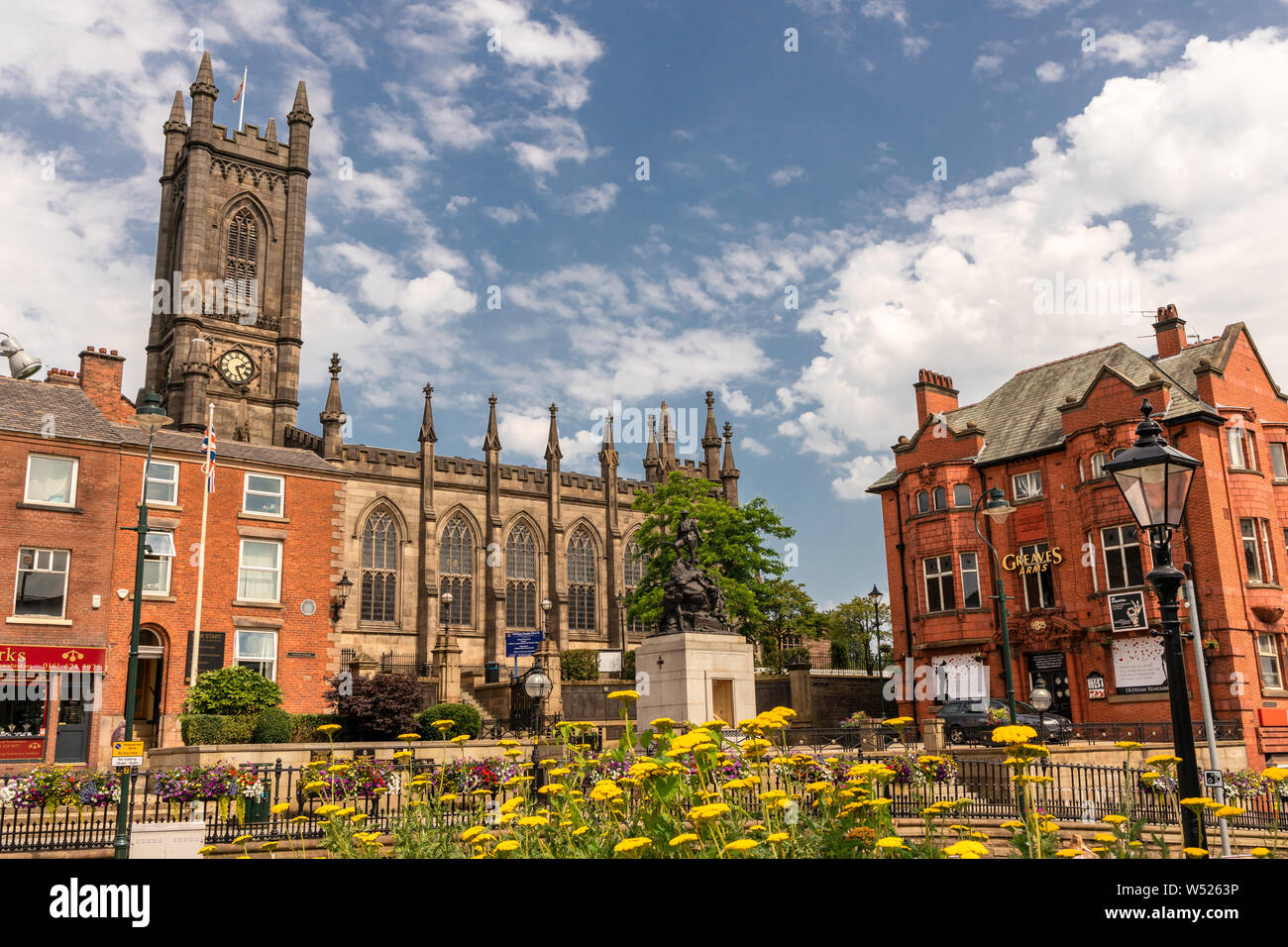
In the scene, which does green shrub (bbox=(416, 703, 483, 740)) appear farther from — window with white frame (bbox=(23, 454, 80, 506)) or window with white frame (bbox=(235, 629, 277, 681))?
window with white frame (bbox=(23, 454, 80, 506))

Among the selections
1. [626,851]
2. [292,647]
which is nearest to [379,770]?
[626,851]

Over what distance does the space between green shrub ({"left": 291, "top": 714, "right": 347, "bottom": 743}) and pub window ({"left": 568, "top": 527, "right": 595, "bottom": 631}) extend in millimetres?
32399

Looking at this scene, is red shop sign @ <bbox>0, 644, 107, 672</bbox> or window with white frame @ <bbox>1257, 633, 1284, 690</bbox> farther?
window with white frame @ <bbox>1257, 633, 1284, 690</bbox>

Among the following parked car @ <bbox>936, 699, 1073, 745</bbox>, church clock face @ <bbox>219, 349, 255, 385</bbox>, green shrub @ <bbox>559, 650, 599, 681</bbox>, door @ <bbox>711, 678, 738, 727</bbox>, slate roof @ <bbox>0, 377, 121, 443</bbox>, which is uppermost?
church clock face @ <bbox>219, 349, 255, 385</bbox>

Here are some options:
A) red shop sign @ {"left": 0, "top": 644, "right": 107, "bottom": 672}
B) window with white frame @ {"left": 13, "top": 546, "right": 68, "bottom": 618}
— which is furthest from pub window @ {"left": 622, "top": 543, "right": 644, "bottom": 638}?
window with white frame @ {"left": 13, "top": 546, "right": 68, "bottom": 618}

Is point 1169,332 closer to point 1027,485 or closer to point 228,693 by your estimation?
point 1027,485

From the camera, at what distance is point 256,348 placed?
62906 mm

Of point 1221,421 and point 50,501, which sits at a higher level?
point 1221,421

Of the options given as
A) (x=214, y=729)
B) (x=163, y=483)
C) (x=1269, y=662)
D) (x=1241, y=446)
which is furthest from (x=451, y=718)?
(x=1241, y=446)

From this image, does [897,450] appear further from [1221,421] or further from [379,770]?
[379,770]

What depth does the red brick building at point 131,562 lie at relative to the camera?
28.3m

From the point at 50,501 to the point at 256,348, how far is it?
35582 millimetres

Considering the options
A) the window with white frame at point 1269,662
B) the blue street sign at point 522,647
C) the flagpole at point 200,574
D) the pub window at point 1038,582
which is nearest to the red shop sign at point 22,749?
the flagpole at point 200,574

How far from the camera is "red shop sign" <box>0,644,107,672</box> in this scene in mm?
27625
